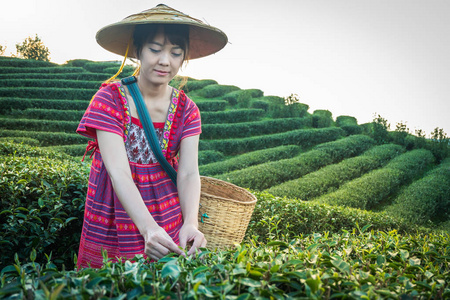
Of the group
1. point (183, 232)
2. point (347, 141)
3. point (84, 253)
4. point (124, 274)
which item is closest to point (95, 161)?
point (84, 253)

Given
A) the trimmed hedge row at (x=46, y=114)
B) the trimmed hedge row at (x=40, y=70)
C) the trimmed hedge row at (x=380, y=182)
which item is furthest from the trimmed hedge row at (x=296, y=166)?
the trimmed hedge row at (x=40, y=70)

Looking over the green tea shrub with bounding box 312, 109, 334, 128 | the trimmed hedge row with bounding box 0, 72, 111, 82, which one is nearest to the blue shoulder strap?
the green tea shrub with bounding box 312, 109, 334, 128

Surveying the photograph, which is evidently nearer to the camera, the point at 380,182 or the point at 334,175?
the point at 380,182

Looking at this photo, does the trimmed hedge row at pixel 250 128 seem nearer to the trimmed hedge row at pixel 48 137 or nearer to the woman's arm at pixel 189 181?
the trimmed hedge row at pixel 48 137

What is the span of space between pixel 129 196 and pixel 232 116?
13.2 meters

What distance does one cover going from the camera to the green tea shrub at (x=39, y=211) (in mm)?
2184

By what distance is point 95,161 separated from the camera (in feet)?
5.93

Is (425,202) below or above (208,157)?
below

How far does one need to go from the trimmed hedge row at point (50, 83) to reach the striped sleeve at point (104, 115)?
1699cm

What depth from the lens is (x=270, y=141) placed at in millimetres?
12836

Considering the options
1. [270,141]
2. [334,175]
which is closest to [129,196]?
[334,175]

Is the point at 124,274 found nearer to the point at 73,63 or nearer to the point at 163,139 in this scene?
the point at 163,139

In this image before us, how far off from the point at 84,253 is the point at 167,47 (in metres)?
1.18

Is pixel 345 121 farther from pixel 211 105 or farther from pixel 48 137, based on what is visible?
pixel 48 137
